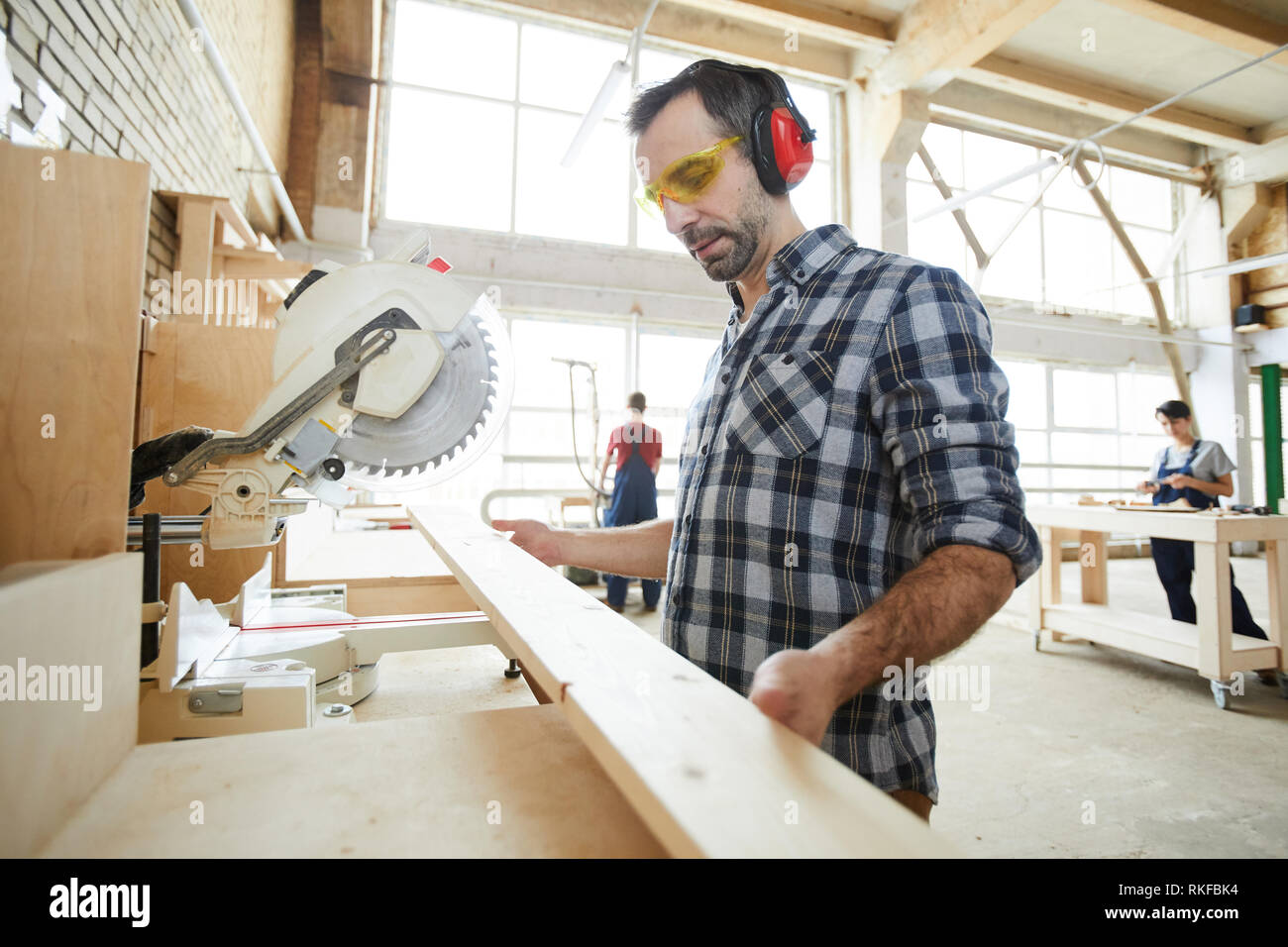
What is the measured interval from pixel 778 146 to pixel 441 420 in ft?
2.44

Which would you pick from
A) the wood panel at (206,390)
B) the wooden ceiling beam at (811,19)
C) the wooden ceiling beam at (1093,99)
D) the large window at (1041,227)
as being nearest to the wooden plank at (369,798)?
the wood panel at (206,390)

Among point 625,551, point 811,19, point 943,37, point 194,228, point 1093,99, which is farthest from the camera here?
point 1093,99

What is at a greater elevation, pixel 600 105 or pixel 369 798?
pixel 600 105

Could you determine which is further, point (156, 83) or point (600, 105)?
point (600, 105)

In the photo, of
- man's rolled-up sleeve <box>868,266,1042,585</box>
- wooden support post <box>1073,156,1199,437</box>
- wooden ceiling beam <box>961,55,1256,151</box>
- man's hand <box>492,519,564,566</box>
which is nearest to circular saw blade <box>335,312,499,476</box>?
man's hand <box>492,519,564,566</box>

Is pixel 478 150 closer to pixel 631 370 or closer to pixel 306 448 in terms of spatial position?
pixel 631 370

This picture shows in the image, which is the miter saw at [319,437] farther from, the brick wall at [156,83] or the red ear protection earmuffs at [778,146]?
the brick wall at [156,83]

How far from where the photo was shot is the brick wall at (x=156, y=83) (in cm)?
175

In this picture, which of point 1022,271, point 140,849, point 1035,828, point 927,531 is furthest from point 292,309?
point 1022,271

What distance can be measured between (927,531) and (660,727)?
16.4 inches

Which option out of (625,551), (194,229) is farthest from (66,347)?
(194,229)

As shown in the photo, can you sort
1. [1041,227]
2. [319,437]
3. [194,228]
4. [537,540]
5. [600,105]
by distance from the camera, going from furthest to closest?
[1041,227] < [600,105] < [194,228] < [537,540] < [319,437]

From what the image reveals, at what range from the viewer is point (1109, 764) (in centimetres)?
253

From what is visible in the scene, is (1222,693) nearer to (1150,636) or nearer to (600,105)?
(1150,636)
